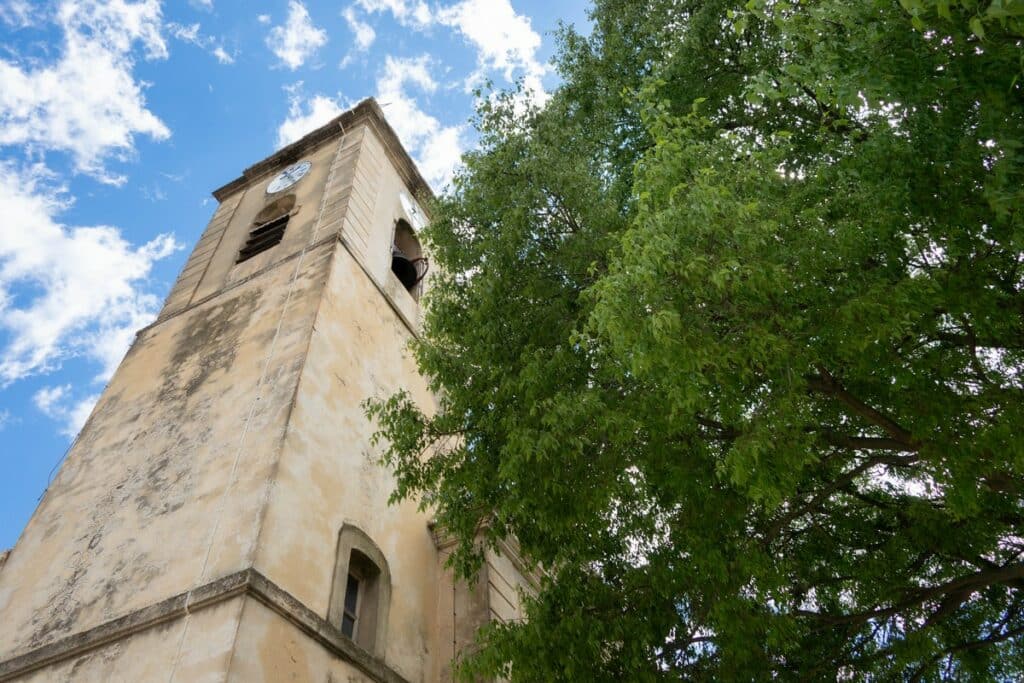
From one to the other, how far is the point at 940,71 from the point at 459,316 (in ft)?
15.8

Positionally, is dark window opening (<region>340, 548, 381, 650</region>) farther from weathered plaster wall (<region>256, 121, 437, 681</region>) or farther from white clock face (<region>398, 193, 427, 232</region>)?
white clock face (<region>398, 193, 427, 232</region>)

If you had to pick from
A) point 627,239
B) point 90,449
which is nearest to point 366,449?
point 90,449

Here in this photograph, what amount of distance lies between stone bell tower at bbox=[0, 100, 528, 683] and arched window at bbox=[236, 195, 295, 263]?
14 centimetres

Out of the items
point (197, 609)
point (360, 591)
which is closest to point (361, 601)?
point (360, 591)

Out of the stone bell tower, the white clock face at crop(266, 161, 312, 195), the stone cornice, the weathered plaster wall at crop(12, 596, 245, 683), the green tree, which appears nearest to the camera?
the green tree

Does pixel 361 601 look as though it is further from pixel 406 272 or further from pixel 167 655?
pixel 406 272

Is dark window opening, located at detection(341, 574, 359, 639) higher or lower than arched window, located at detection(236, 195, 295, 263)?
lower

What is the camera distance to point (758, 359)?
5660 mm

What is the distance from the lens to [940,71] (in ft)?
17.9

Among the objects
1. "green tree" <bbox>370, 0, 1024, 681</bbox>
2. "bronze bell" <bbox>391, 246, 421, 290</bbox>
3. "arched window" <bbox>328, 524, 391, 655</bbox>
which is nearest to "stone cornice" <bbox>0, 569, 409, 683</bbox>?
"arched window" <bbox>328, 524, 391, 655</bbox>

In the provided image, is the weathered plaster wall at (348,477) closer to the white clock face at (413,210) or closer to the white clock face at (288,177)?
the white clock face at (413,210)

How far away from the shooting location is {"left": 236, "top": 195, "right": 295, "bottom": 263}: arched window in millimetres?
14812

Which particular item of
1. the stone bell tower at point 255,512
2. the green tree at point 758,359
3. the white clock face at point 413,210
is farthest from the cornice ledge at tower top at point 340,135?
the green tree at point 758,359

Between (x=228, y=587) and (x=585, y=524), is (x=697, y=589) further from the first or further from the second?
(x=228, y=587)
